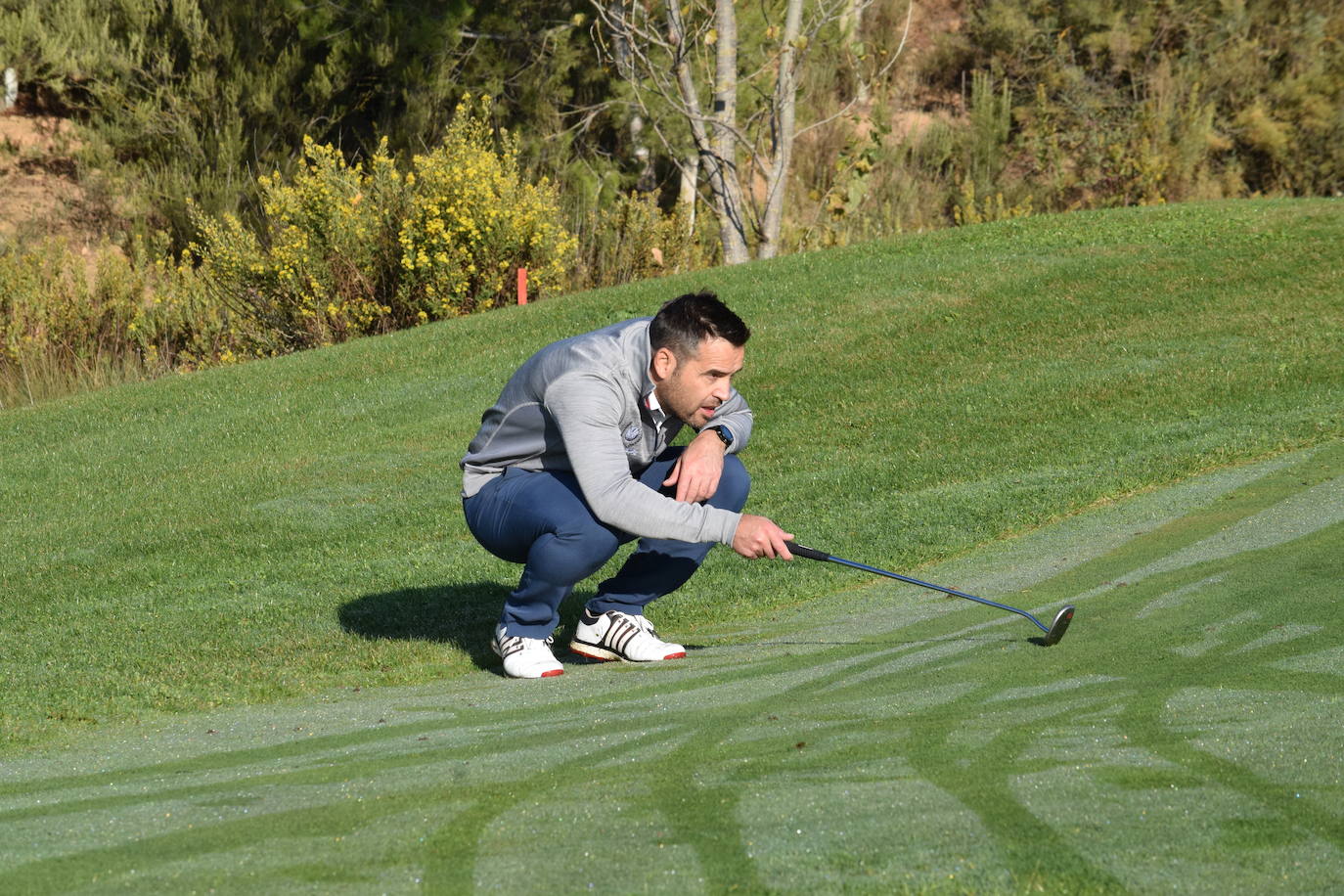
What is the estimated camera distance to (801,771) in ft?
11.0

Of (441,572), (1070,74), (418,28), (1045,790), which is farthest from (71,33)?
(1045,790)

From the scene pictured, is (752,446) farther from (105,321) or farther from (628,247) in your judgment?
(105,321)

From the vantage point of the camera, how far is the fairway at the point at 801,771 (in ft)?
8.91

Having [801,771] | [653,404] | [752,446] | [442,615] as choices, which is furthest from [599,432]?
[752,446]

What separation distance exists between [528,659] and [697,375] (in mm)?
1188

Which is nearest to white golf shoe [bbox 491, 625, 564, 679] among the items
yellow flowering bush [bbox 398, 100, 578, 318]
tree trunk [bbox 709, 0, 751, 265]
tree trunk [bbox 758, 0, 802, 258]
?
yellow flowering bush [bbox 398, 100, 578, 318]

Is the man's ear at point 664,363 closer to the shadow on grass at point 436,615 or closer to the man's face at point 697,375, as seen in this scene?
the man's face at point 697,375

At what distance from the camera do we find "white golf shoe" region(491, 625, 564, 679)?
16.3ft

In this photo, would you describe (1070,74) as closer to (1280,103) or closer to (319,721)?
(1280,103)

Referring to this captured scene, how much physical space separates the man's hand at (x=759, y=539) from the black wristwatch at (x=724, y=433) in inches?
30.1

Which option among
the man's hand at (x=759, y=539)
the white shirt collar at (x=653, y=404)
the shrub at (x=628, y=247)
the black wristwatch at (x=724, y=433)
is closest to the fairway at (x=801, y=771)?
the man's hand at (x=759, y=539)

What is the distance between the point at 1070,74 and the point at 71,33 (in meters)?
18.5

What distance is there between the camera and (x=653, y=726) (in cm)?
400

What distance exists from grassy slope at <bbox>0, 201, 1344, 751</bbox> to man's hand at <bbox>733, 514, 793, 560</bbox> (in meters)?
1.49
